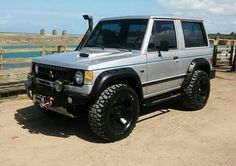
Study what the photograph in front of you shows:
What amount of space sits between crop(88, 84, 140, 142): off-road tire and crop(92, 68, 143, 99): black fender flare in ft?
0.42

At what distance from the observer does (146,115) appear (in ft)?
25.1

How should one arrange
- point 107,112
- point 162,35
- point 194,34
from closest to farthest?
1. point 107,112
2. point 162,35
3. point 194,34

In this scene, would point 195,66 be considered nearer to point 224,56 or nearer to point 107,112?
point 107,112

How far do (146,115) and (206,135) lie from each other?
1513 mm

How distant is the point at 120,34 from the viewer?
7.07 metres

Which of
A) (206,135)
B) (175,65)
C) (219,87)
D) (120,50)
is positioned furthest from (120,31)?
(219,87)

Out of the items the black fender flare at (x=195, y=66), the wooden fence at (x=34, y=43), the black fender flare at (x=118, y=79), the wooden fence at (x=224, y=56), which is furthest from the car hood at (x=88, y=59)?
the wooden fence at (x=224, y=56)

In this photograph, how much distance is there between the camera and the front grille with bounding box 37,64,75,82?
587 cm

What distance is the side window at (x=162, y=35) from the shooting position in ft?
22.4

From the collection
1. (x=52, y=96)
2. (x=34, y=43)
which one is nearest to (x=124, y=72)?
(x=52, y=96)

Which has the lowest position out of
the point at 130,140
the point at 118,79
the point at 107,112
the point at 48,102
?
the point at 130,140

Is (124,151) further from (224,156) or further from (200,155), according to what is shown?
(224,156)

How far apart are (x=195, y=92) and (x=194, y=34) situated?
123 centimetres

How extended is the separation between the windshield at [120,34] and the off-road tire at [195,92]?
1731 millimetres
